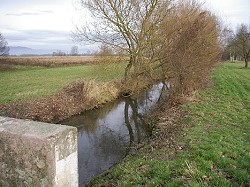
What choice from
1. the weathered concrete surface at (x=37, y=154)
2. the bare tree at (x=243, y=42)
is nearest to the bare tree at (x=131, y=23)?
the weathered concrete surface at (x=37, y=154)

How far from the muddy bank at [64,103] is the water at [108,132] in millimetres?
602

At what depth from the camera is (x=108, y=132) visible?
541 inches

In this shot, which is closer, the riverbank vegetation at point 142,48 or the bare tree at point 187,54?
the bare tree at point 187,54

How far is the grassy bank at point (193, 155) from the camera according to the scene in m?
5.84

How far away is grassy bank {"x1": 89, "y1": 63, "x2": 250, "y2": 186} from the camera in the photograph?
5836mm

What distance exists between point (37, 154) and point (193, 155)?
16.2ft

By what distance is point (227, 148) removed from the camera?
25.3 ft

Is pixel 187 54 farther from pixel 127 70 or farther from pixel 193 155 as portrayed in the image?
pixel 193 155

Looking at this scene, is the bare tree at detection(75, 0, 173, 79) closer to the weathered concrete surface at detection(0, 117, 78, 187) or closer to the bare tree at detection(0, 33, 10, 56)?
the weathered concrete surface at detection(0, 117, 78, 187)

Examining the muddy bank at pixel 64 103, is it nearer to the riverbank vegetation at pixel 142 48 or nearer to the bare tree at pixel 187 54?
the riverbank vegetation at pixel 142 48

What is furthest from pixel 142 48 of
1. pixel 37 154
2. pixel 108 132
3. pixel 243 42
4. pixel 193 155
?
pixel 243 42

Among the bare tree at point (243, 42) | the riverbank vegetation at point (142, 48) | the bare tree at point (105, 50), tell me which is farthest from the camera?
the bare tree at point (243, 42)

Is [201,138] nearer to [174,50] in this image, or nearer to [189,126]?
[189,126]

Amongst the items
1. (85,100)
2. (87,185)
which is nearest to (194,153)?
(87,185)
